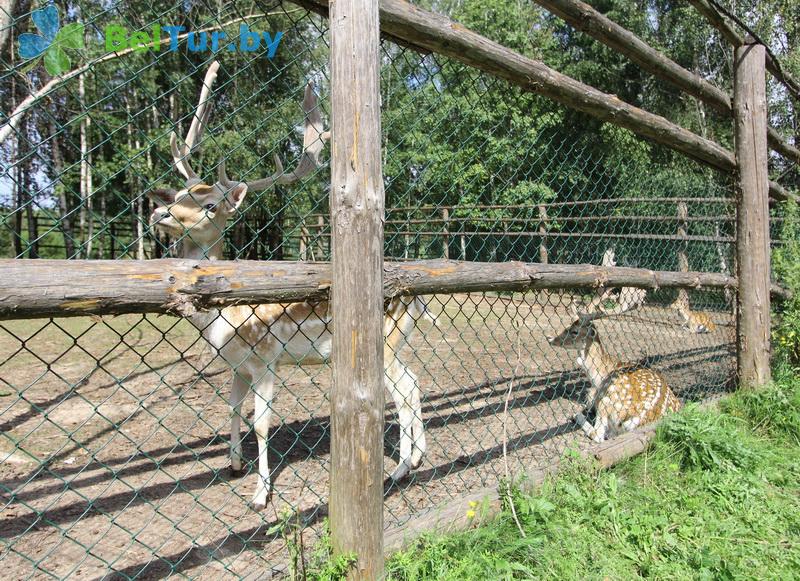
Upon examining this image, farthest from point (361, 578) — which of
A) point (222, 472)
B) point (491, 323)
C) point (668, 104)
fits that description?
point (668, 104)

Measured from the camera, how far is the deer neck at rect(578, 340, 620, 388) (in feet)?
14.9

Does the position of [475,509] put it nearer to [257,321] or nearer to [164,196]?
[257,321]

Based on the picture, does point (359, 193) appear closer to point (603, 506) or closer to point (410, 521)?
point (410, 521)

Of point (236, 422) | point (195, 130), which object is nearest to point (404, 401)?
point (236, 422)

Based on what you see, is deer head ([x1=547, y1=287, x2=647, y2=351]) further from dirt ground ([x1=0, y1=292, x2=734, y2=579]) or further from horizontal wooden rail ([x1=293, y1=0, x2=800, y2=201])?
horizontal wooden rail ([x1=293, y1=0, x2=800, y2=201])

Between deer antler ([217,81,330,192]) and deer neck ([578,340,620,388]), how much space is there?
3.12 metres

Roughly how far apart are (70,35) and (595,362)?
435cm

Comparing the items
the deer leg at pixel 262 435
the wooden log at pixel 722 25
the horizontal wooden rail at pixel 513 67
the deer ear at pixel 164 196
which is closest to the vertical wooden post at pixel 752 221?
the wooden log at pixel 722 25

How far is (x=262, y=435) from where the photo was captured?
3.12m

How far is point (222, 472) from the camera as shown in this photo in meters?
3.38

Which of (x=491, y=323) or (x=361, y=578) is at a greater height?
(x=361, y=578)

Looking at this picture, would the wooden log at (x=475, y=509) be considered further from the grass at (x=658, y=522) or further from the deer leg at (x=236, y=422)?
the deer leg at (x=236, y=422)

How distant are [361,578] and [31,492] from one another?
2406 millimetres

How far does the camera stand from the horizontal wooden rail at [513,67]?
1.99 m
